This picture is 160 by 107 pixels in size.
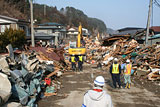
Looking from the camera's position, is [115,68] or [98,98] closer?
[98,98]

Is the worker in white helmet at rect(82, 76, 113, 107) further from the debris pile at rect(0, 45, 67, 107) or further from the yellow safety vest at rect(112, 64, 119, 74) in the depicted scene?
the yellow safety vest at rect(112, 64, 119, 74)

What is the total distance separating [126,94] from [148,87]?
2.42m

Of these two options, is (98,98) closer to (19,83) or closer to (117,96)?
(19,83)

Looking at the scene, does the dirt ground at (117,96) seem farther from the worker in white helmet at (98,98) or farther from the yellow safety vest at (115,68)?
the worker in white helmet at (98,98)

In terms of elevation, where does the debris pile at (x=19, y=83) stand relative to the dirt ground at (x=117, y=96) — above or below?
above

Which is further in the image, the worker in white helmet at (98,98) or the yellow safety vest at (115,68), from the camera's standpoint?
the yellow safety vest at (115,68)

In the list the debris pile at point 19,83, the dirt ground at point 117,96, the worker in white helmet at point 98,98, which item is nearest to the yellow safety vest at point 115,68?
the dirt ground at point 117,96

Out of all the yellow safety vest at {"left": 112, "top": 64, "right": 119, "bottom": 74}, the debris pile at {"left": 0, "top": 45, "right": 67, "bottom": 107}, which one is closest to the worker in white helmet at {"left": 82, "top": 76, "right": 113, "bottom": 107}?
the debris pile at {"left": 0, "top": 45, "right": 67, "bottom": 107}

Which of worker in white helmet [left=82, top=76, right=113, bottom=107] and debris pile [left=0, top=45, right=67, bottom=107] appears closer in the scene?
worker in white helmet [left=82, top=76, right=113, bottom=107]

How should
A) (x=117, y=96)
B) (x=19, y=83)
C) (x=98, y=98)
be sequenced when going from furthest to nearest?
(x=117, y=96) < (x=19, y=83) < (x=98, y=98)

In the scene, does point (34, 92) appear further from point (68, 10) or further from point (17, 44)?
point (68, 10)

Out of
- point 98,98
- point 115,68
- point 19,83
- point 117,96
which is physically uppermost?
point 98,98

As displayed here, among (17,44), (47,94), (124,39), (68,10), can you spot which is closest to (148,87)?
(47,94)

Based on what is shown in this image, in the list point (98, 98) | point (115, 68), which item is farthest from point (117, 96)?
point (98, 98)
